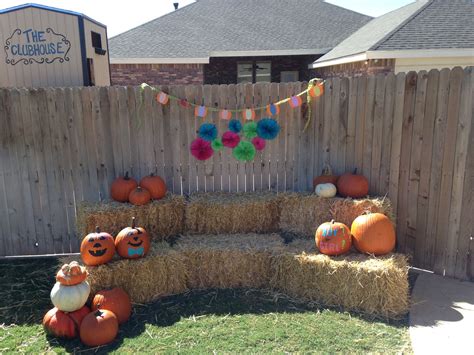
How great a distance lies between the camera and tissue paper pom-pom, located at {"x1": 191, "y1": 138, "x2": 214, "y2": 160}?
538 cm

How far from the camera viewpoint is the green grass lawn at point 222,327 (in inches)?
136

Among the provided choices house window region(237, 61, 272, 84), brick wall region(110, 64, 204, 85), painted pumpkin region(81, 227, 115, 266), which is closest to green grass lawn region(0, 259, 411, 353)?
painted pumpkin region(81, 227, 115, 266)

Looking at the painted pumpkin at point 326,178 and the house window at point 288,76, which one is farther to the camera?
the house window at point 288,76

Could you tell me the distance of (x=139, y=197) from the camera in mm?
4871

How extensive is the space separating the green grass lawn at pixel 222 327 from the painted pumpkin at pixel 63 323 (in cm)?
7

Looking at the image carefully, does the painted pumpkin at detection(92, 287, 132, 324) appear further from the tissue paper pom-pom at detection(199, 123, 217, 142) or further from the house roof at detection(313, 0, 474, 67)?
the house roof at detection(313, 0, 474, 67)

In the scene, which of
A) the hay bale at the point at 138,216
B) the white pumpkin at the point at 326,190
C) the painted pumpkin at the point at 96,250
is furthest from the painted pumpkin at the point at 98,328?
the white pumpkin at the point at 326,190

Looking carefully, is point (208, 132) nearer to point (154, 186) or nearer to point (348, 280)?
point (154, 186)

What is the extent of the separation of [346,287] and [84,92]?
398 centimetres

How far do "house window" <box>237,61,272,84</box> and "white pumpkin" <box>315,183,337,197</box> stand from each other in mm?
12732

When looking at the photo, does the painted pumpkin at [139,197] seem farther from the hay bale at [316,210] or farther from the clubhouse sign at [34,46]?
the clubhouse sign at [34,46]

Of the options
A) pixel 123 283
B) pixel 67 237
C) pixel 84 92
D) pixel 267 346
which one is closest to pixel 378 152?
pixel 267 346

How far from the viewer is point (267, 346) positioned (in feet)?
11.3

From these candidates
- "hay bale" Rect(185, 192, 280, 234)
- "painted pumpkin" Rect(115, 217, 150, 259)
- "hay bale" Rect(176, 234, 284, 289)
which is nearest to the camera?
"painted pumpkin" Rect(115, 217, 150, 259)
